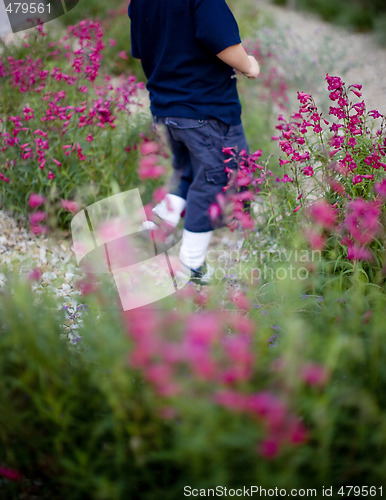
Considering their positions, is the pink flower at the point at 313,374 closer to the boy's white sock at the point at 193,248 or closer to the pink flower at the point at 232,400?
the pink flower at the point at 232,400

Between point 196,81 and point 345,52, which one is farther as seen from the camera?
point 345,52

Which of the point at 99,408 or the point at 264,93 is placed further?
the point at 264,93

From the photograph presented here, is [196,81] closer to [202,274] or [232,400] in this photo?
[202,274]

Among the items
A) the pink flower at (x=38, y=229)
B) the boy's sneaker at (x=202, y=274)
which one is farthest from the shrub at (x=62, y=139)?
the boy's sneaker at (x=202, y=274)

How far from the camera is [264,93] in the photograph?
4555 millimetres

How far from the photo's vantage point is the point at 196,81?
7.11 feet

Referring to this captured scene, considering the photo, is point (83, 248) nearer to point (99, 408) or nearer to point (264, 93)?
point (99, 408)

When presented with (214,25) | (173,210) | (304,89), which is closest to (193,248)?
(173,210)

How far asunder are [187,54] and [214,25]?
8.3 inches

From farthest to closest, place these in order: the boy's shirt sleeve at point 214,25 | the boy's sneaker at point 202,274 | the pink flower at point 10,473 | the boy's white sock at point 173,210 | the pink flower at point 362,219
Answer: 1. the boy's white sock at point 173,210
2. the boy's sneaker at point 202,274
3. the boy's shirt sleeve at point 214,25
4. the pink flower at point 362,219
5. the pink flower at point 10,473

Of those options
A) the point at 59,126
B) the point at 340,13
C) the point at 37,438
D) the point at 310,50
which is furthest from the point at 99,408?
the point at 340,13

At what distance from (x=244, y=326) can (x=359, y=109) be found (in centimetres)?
129

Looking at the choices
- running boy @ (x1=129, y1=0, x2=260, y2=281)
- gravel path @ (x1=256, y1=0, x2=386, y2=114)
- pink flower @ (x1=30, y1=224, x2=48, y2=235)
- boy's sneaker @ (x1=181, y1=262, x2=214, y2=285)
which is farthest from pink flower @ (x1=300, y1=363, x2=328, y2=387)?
gravel path @ (x1=256, y1=0, x2=386, y2=114)

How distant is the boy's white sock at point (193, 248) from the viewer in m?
2.52
